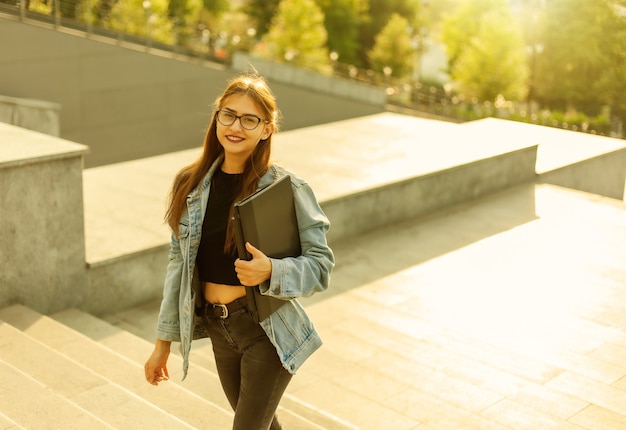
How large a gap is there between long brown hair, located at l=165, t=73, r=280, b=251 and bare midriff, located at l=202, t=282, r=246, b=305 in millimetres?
180

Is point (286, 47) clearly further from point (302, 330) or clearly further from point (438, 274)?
point (302, 330)

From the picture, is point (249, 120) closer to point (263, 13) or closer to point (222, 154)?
point (222, 154)

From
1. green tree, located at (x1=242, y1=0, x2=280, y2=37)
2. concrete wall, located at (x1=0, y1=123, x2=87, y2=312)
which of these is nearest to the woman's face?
concrete wall, located at (x1=0, y1=123, x2=87, y2=312)

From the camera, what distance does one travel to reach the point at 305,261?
12.2 ft

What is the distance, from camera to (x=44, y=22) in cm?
1964

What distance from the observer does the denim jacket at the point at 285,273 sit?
3.68 m

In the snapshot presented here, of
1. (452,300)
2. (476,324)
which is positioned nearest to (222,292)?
(476,324)

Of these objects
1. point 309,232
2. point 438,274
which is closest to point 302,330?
point 309,232

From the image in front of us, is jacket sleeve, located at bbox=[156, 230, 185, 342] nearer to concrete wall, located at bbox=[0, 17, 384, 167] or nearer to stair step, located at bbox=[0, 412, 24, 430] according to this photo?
stair step, located at bbox=[0, 412, 24, 430]

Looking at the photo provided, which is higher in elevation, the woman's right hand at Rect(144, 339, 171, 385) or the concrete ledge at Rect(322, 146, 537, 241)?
the woman's right hand at Rect(144, 339, 171, 385)

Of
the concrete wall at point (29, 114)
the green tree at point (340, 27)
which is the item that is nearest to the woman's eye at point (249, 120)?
the concrete wall at point (29, 114)

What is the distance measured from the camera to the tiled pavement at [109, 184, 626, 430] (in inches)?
260

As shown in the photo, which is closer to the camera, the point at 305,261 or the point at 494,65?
the point at 305,261

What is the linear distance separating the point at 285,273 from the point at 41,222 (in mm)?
4356
